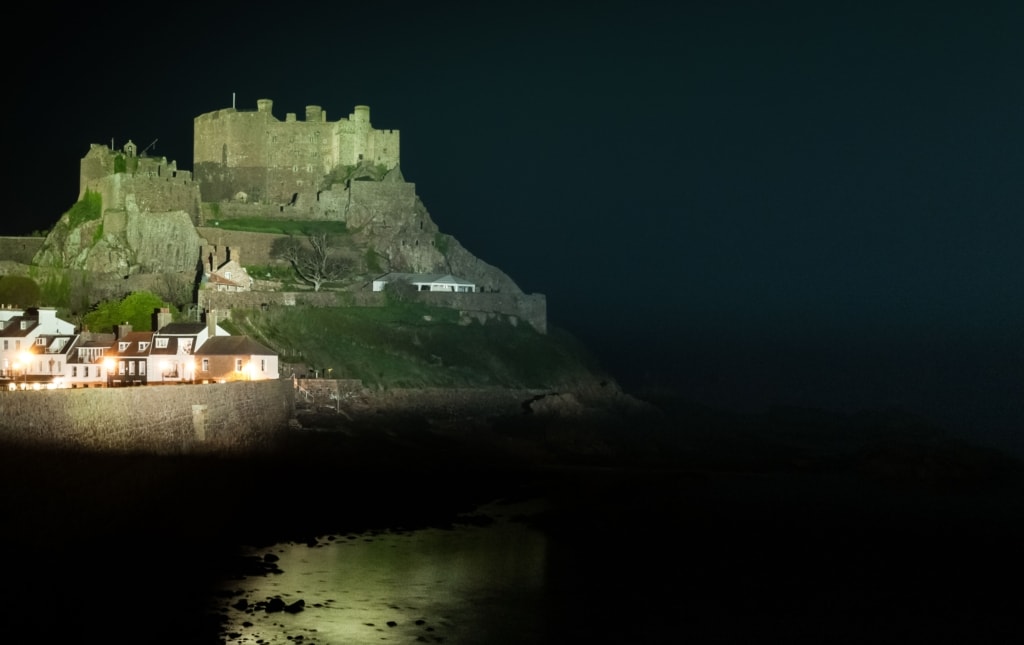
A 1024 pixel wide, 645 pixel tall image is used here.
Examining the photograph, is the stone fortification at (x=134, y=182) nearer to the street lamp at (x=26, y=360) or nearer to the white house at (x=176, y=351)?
the white house at (x=176, y=351)

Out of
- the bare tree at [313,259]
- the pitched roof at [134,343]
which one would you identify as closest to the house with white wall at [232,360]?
the pitched roof at [134,343]

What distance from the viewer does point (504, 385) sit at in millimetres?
59875

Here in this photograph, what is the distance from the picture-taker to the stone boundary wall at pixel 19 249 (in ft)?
203

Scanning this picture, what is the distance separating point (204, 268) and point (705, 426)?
25838 millimetres

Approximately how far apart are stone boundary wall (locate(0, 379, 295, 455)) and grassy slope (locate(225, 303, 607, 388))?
9.14 metres

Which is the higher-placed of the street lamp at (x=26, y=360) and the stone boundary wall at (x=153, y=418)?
the street lamp at (x=26, y=360)

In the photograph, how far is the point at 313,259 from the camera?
6719cm

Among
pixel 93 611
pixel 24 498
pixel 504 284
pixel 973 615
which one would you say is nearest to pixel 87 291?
pixel 504 284

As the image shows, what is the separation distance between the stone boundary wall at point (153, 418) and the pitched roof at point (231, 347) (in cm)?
212

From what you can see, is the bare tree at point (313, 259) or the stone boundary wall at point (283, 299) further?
the bare tree at point (313, 259)

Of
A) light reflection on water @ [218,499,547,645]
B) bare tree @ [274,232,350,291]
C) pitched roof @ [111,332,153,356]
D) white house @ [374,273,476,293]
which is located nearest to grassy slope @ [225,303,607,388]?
white house @ [374,273,476,293]

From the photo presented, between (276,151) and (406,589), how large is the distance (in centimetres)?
4922

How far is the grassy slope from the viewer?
55.7 m

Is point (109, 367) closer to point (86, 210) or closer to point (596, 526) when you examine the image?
point (86, 210)
